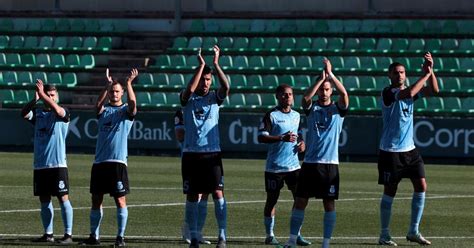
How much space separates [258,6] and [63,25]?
24.5 ft

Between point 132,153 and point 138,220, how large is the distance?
62.1 ft

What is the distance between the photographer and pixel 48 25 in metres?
Result: 47.9

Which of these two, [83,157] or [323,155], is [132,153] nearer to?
[83,157]

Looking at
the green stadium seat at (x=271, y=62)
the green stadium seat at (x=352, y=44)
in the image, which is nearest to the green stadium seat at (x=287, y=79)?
the green stadium seat at (x=271, y=62)

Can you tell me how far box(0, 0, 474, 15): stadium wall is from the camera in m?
44.0

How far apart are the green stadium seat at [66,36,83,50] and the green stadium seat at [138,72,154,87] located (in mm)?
3870

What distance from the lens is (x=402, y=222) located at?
20.1 m

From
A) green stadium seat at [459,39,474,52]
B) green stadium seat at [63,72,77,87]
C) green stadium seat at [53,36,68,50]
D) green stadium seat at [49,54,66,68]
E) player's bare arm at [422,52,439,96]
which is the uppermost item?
green stadium seat at [53,36,68,50]

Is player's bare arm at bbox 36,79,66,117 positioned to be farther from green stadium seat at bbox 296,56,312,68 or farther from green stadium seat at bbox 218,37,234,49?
green stadium seat at bbox 218,37,234,49

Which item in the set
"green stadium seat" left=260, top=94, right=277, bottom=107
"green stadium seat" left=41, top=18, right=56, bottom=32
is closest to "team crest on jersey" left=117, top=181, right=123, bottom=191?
"green stadium seat" left=260, top=94, right=277, bottom=107

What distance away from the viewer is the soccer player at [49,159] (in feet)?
55.2

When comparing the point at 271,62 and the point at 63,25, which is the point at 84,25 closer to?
the point at 63,25

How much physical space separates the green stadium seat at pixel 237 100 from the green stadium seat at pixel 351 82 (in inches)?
129

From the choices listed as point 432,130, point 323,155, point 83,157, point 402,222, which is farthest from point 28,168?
point 323,155
